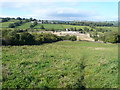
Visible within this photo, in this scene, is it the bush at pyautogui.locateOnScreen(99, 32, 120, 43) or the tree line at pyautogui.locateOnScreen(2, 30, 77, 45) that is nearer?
the tree line at pyautogui.locateOnScreen(2, 30, 77, 45)

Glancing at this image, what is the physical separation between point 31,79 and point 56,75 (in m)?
1.56

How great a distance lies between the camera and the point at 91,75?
31.1 ft

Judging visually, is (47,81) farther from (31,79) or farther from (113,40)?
(113,40)

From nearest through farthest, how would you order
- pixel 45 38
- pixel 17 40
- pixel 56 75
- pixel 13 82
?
1. pixel 13 82
2. pixel 56 75
3. pixel 17 40
4. pixel 45 38

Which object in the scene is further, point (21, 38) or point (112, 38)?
point (112, 38)

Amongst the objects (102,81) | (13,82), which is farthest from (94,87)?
(13,82)

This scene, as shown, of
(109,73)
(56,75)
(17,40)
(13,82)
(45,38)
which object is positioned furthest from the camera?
(45,38)

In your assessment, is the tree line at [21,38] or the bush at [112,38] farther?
the bush at [112,38]

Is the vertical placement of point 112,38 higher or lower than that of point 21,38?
lower

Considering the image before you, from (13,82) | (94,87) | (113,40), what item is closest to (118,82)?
(94,87)

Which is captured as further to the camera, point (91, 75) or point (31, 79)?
point (91, 75)

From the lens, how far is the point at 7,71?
9.14 meters

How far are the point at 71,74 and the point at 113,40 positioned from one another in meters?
70.3

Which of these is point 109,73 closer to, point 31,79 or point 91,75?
point 91,75
